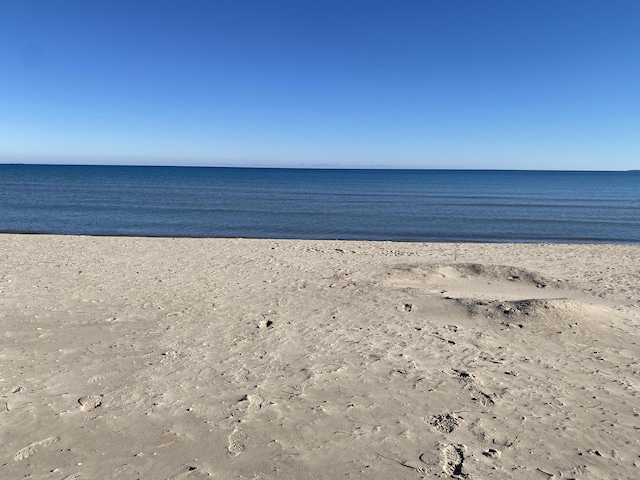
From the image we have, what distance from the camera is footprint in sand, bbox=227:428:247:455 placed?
438cm

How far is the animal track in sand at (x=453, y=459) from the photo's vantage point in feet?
13.5

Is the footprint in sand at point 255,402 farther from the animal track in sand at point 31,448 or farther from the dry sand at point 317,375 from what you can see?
the animal track in sand at point 31,448

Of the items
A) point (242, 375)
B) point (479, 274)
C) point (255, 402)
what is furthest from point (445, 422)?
point (479, 274)

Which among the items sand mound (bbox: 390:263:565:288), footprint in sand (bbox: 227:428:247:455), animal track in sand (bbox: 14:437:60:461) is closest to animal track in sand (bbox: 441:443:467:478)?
footprint in sand (bbox: 227:428:247:455)

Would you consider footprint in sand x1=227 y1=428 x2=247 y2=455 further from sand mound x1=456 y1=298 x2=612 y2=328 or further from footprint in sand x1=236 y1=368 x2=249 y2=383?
sand mound x1=456 y1=298 x2=612 y2=328

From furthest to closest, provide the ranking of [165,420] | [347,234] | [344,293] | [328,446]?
[347,234], [344,293], [165,420], [328,446]

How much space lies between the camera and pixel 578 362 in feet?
21.9

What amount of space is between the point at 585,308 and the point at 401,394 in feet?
16.6

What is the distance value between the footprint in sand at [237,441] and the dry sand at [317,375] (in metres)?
0.02

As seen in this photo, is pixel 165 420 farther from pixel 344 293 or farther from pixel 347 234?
pixel 347 234

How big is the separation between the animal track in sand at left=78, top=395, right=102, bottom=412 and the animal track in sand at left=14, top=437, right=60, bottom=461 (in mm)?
608

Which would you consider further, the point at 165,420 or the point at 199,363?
the point at 199,363

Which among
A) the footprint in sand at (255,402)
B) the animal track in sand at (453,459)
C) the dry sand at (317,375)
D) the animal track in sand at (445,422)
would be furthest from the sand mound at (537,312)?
the footprint in sand at (255,402)

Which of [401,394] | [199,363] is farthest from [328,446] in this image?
[199,363]
